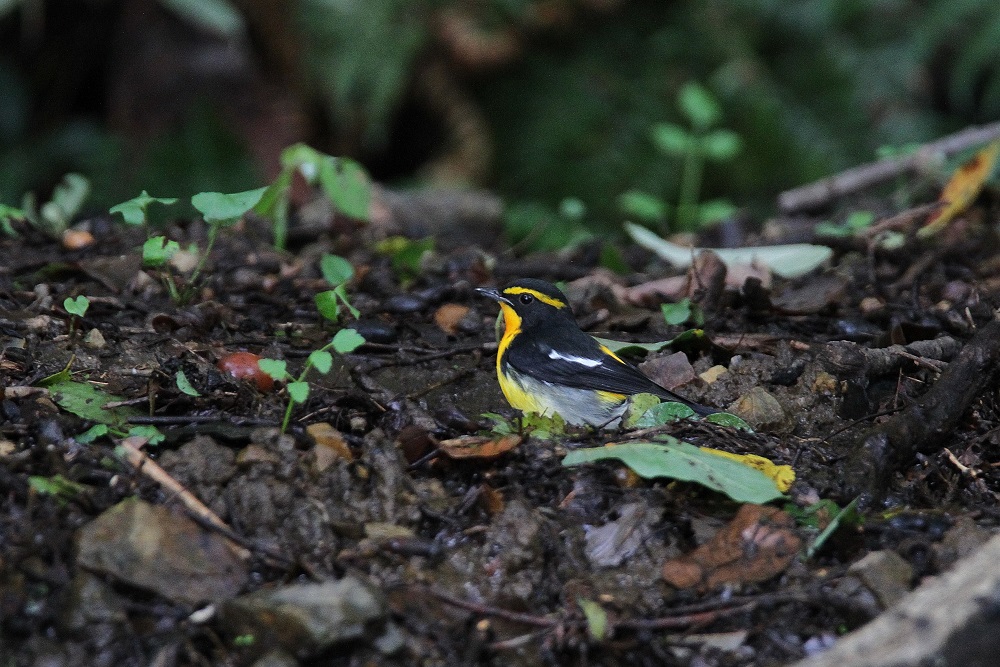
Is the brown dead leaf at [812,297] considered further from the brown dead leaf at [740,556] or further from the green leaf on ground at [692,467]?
the brown dead leaf at [740,556]

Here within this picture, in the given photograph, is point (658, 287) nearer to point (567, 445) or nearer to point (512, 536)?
point (567, 445)

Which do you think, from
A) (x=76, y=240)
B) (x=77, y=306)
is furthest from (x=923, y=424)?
(x=76, y=240)

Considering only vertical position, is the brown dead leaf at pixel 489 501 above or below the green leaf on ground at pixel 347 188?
above

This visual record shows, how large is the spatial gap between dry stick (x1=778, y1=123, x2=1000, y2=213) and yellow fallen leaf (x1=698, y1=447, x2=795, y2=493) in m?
3.53

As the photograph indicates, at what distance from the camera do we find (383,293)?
16.1 feet

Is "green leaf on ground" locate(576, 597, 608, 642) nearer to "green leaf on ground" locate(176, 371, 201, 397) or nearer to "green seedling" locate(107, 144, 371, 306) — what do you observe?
"green leaf on ground" locate(176, 371, 201, 397)

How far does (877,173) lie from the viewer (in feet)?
20.7

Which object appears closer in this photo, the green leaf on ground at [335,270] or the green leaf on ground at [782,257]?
the green leaf on ground at [335,270]

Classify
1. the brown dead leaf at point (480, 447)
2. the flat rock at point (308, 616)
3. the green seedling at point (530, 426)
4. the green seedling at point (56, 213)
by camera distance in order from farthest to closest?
1. the green seedling at point (56, 213)
2. the green seedling at point (530, 426)
3. the brown dead leaf at point (480, 447)
4. the flat rock at point (308, 616)

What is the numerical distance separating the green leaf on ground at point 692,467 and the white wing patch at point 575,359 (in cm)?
101

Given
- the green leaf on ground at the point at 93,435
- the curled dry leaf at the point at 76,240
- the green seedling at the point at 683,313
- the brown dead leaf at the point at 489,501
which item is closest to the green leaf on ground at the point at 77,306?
the green leaf on ground at the point at 93,435

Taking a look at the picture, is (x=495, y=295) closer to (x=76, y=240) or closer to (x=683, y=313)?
(x=683, y=313)

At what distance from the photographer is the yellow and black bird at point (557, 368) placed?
3992 mm

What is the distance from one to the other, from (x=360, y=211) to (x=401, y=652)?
2999 millimetres
